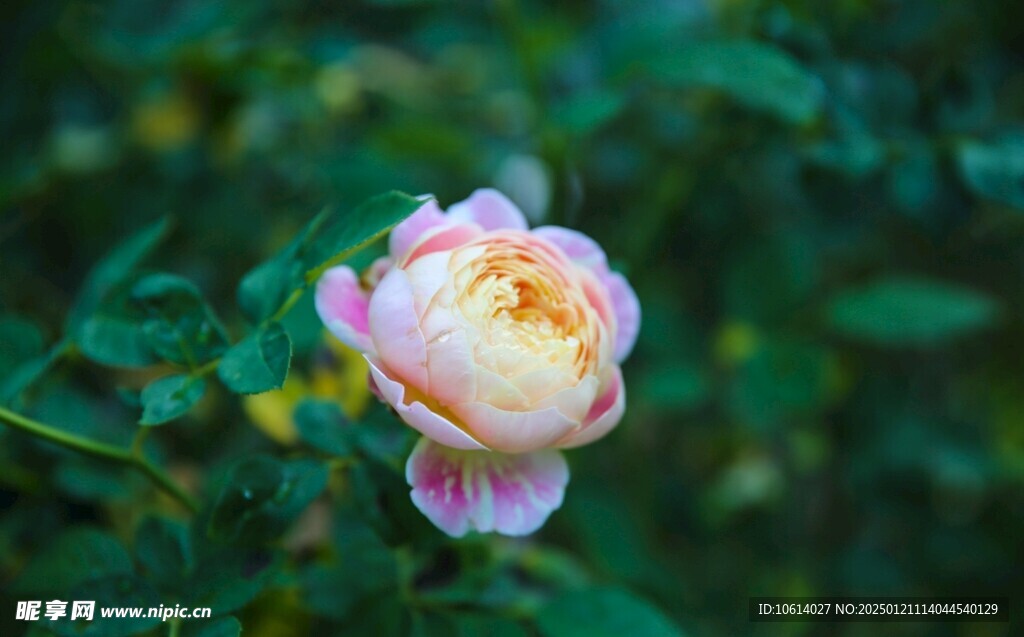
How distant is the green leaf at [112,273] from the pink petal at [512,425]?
0.99 feet

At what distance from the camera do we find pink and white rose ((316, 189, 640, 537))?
0.49m

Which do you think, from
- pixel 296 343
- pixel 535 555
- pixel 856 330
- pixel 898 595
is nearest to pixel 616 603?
pixel 535 555

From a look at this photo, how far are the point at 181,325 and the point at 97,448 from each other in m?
0.10

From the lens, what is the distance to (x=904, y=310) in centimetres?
101

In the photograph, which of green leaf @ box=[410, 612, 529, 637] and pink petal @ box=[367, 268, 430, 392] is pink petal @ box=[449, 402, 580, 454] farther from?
green leaf @ box=[410, 612, 529, 637]

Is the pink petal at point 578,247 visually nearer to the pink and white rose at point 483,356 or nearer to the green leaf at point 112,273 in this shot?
the pink and white rose at point 483,356

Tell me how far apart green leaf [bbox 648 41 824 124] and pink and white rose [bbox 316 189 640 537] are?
1.02 feet

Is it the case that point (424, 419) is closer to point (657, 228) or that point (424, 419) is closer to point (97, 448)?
point (97, 448)

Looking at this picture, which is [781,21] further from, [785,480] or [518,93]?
[785,480]

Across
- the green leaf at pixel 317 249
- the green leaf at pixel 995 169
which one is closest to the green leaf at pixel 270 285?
the green leaf at pixel 317 249

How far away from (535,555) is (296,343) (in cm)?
38

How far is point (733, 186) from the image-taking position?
1094mm

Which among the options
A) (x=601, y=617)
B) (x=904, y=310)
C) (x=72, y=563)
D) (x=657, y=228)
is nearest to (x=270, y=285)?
(x=72, y=563)

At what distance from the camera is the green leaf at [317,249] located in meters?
0.50
